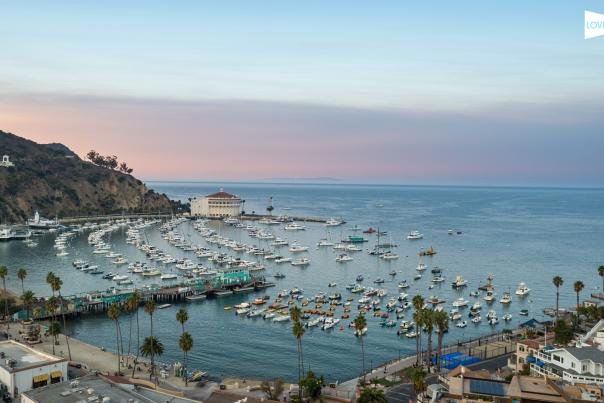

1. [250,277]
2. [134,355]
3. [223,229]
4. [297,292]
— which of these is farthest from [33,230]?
[134,355]

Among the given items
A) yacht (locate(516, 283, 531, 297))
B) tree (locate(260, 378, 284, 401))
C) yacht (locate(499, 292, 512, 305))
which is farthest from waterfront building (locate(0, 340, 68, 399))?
yacht (locate(516, 283, 531, 297))

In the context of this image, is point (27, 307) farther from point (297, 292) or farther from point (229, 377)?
point (297, 292)

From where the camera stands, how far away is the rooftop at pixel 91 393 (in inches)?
1430

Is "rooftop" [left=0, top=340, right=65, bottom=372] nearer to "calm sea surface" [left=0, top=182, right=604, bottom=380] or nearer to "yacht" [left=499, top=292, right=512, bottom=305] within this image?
"calm sea surface" [left=0, top=182, right=604, bottom=380]

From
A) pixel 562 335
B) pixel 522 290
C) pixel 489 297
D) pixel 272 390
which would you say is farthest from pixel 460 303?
pixel 272 390

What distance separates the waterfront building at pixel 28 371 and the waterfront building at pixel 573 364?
1627 inches

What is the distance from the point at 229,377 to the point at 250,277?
46386mm

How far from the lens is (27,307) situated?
72250mm

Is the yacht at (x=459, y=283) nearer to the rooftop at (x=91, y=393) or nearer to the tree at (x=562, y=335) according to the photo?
the tree at (x=562, y=335)

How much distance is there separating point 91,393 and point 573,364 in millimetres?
37941

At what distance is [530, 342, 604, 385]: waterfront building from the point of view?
42.7m

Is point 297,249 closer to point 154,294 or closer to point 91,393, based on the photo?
point 154,294

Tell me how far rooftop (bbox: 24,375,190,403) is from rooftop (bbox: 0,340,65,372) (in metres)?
6.05

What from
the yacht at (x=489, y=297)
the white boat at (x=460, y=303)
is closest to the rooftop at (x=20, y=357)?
the white boat at (x=460, y=303)
